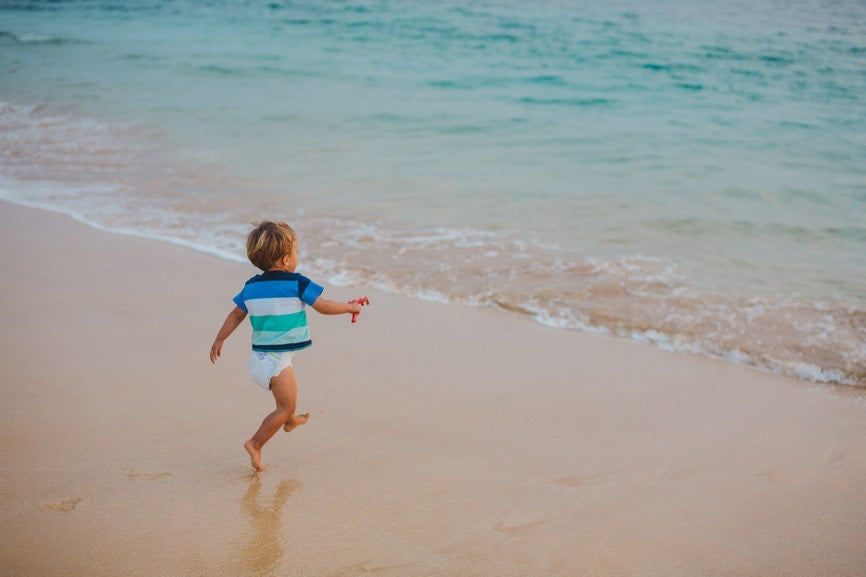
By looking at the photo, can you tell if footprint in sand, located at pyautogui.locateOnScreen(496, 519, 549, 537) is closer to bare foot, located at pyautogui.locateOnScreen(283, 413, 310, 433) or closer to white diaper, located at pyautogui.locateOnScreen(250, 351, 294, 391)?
bare foot, located at pyautogui.locateOnScreen(283, 413, 310, 433)

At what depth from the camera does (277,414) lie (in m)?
3.00

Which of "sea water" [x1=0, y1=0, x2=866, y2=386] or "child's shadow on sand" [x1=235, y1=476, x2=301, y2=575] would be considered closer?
"child's shadow on sand" [x1=235, y1=476, x2=301, y2=575]

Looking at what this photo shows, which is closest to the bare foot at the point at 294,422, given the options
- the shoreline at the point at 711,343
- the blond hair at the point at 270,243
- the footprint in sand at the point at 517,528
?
the blond hair at the point at 270,243

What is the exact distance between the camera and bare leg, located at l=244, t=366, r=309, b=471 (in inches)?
117

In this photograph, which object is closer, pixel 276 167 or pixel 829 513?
pixel 829 513

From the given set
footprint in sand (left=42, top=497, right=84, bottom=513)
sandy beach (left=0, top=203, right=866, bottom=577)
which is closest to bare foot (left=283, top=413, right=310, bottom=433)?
sandy beach (left=0, top=203, right=866, bottom=577)

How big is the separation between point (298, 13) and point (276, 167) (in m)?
17.9

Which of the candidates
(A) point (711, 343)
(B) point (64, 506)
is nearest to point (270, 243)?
(B) point (64, 506)

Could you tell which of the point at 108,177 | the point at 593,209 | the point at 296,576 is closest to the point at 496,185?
the point at 593,209

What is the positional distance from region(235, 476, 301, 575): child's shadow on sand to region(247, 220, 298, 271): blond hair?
90cm

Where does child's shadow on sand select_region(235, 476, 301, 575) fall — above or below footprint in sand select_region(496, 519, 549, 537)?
above

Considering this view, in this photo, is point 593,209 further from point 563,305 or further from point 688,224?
point 563,305

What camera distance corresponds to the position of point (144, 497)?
2.84 meters

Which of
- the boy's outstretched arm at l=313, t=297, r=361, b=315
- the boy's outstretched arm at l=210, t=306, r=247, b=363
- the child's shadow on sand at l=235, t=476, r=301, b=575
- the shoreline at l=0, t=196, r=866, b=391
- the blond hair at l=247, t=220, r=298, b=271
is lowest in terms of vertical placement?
the shoreline at l=0, t=196, r=866, b=391
